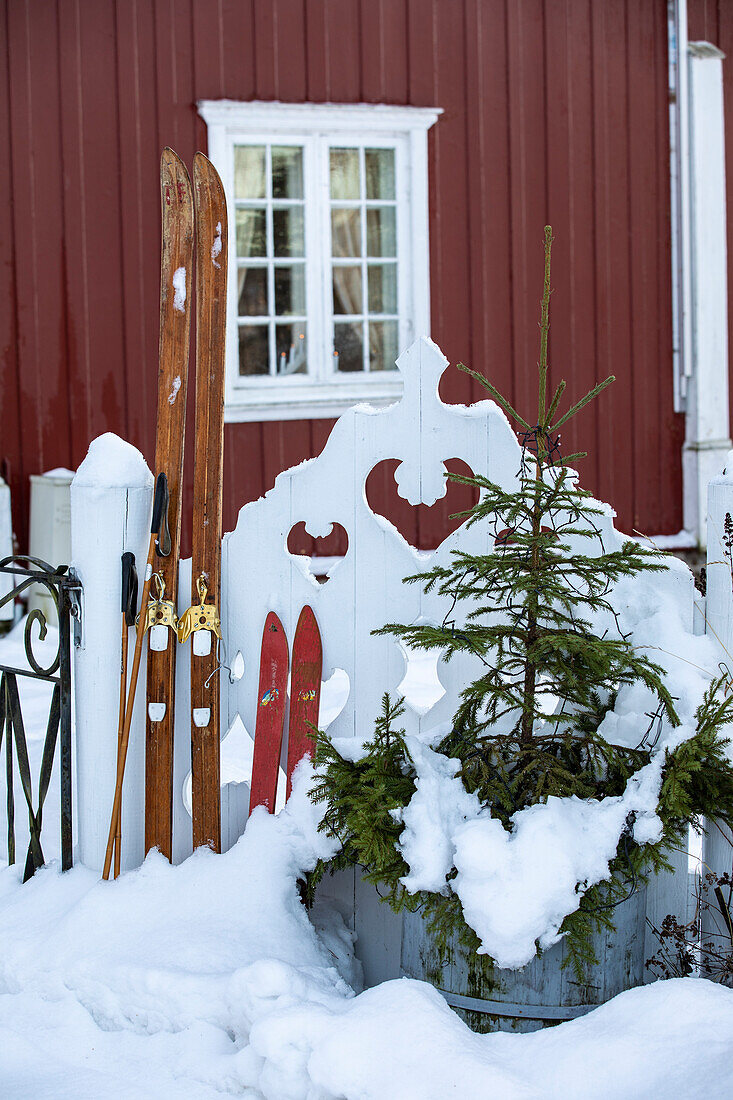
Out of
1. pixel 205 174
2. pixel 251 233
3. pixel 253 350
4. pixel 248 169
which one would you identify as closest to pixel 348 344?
pixel 253 350

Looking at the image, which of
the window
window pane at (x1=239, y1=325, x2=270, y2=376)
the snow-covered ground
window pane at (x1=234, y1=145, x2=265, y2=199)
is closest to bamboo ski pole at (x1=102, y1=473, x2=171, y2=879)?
the snow-covered ground

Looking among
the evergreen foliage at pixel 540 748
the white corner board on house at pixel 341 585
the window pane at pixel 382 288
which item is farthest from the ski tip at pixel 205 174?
the window pane at pixel 382 288

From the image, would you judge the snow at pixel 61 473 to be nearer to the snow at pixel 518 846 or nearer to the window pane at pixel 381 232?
the window pane at pixel 381 232

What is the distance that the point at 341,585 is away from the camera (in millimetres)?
2451

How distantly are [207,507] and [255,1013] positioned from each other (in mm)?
1041

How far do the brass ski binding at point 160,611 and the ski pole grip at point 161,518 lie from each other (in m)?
0.07

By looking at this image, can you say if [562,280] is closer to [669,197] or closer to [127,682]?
[669,197]

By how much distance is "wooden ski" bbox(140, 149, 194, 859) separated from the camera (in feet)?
7.91

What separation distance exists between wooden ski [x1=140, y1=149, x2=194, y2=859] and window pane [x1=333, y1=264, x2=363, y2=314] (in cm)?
407

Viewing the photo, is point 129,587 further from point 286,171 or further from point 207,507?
point 286,171

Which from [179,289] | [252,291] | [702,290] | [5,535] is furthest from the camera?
[702,290]

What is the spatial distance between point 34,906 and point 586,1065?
1.31m

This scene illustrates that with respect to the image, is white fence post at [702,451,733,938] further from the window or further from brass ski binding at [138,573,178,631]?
the window

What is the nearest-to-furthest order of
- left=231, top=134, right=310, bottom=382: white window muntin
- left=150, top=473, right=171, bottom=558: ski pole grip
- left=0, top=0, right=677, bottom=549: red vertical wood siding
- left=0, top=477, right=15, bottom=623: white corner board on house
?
left=150, top=473, right=171, bottom=558: ski pole grip
left=0, top=477, right=15, bottom=623: white corner board on house
left=0, top=0, right=677, bottom=549: red vertical wood siding
left=231, top=134, right=310, bottom=382: white window muntin
